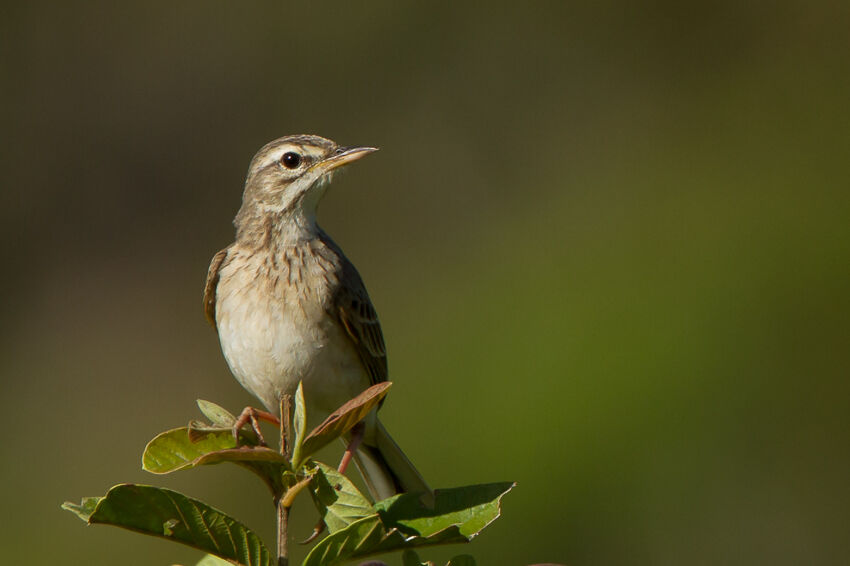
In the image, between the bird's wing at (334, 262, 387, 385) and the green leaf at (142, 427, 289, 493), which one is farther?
the bird's wing at (334, 262, 387, 385)

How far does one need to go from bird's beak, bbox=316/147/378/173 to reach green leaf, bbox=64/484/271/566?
88.3 inches

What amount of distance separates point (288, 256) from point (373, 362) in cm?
51

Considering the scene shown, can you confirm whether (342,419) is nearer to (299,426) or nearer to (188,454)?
(299,426)

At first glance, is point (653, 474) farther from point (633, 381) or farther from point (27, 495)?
point (27, 495)

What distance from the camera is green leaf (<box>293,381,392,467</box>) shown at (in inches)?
91.0

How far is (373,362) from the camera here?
175 inches

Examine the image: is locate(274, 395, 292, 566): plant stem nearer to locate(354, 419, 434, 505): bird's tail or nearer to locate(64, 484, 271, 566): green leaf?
locate(64, 484, 271, 566): green leaf

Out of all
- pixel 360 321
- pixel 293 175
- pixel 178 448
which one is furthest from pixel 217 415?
pixel 293 175

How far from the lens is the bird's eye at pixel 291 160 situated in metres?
4.58

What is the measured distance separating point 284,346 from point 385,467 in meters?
0.60

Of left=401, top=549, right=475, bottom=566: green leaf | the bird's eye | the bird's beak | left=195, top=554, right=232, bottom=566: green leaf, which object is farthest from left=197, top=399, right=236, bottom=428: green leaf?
the bird's eye

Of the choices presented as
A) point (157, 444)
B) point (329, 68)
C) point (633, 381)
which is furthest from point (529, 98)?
point (157, 444)

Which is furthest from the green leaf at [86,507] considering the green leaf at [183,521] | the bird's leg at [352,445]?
the bird's leg at [352,445]

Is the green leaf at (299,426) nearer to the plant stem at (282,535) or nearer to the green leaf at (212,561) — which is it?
the plant stem at (282,535)
